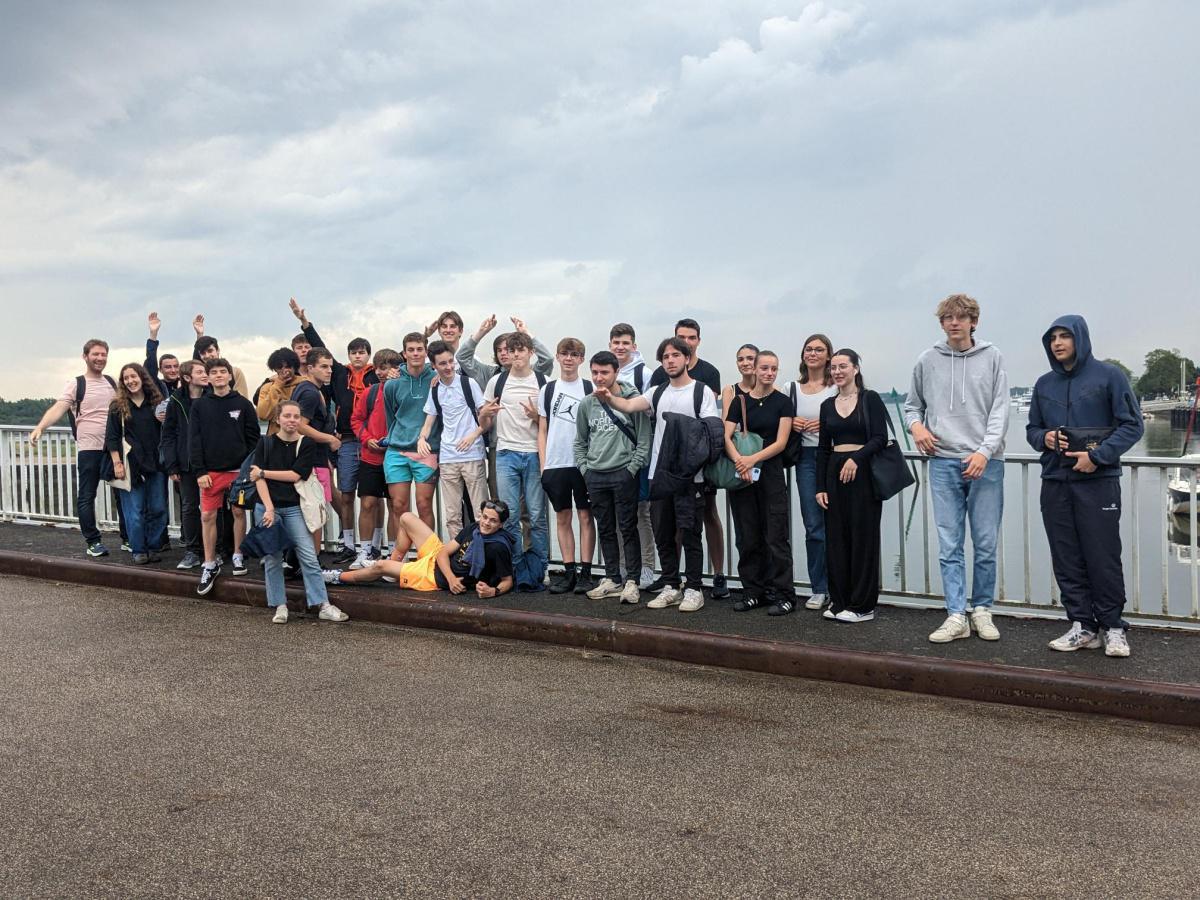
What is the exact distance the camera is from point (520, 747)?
4.63m

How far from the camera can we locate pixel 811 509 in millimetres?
7219

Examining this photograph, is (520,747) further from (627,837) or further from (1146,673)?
(1146,673)

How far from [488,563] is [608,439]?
146 centimetres

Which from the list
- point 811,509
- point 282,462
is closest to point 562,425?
point 811,509

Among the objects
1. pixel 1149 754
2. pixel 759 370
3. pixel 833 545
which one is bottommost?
pixel 1149 754

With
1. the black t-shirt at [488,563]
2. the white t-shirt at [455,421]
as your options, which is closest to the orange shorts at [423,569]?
A: the black t-shirt at [488,563]

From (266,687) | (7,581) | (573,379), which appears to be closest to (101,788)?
(266,687)

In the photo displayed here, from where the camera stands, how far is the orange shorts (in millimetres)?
8148

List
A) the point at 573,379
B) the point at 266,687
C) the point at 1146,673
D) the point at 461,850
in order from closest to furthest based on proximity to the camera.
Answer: the point at 461,850
the point at 1146,673
the point at 266,687
the point at 573,379

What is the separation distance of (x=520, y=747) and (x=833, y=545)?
309 cm

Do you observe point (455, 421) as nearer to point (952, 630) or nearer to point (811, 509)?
point (811, 509)

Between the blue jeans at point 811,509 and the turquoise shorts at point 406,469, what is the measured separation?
334cm

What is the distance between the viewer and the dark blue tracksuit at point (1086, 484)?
5.69 metres

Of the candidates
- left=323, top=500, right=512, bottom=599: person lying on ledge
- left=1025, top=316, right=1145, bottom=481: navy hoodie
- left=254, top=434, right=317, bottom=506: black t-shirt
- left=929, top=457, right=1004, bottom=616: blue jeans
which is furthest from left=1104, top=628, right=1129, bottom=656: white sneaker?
left=254, top=434, right=317, bottom=506: black t-shirt
